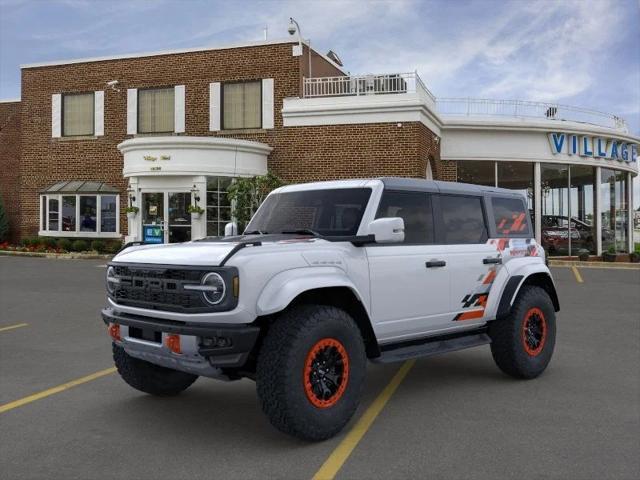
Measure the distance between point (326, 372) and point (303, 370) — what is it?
0.99 ft

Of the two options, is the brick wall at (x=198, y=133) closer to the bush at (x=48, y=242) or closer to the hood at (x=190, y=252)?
the bush at (x=48, y=242)

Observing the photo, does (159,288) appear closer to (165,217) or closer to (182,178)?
(182,178)

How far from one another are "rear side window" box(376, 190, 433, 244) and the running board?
0.91 metres

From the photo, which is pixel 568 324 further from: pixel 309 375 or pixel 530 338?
pixel 309 375

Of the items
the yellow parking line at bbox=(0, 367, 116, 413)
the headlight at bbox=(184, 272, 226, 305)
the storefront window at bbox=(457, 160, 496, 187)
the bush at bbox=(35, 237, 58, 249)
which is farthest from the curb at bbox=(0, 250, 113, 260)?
the headlight at bbox=(184, 272, 226, 305)

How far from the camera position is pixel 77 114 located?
26.3m

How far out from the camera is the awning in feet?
82.1

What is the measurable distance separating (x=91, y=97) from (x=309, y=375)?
24.8 m

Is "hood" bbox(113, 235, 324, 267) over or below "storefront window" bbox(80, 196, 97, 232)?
below

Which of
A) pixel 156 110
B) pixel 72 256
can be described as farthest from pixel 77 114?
pixel 72 256

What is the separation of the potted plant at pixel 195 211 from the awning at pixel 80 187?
515cm

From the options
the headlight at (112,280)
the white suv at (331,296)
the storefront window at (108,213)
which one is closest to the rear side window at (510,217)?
the white suv at (331,296)

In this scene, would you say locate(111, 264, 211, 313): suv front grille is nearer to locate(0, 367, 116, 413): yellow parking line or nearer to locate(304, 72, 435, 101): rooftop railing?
locate(0, 367, 116, 413): yellow parking line

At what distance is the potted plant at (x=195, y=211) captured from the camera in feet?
69.6
